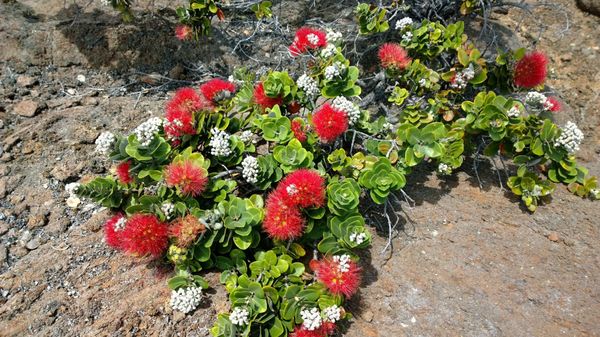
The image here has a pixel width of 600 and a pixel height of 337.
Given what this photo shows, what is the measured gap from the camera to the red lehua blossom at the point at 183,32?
9.21 feet

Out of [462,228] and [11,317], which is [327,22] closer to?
[462,228]

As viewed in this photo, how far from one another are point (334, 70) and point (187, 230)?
3.46ft

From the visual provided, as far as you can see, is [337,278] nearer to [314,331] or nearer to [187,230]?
[314,331]

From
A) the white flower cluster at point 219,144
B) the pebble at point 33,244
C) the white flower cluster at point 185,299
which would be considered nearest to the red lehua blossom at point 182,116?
the white flower cluster at point 219,144

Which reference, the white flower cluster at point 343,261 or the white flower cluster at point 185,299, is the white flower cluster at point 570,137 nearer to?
the white flower cluster at point 343,261

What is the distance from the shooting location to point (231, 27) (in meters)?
3.29

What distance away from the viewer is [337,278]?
1.74 meters

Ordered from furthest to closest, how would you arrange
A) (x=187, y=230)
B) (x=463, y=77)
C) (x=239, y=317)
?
(x=463, y=77), (x=187, y=230), (x=239, y=317)

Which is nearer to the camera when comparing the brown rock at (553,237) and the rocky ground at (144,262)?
the rocky ground at (144,262)

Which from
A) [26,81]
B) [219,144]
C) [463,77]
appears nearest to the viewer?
[219,144]

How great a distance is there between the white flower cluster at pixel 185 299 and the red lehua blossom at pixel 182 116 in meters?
0.70

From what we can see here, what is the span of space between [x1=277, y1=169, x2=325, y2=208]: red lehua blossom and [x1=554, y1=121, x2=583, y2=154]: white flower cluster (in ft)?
4.36

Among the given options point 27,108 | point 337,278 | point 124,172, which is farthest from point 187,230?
point 27,108

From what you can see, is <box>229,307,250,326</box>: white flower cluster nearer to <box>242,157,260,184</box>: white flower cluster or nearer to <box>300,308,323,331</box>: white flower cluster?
<box>300,308,323,331</box>: white flower cluster
